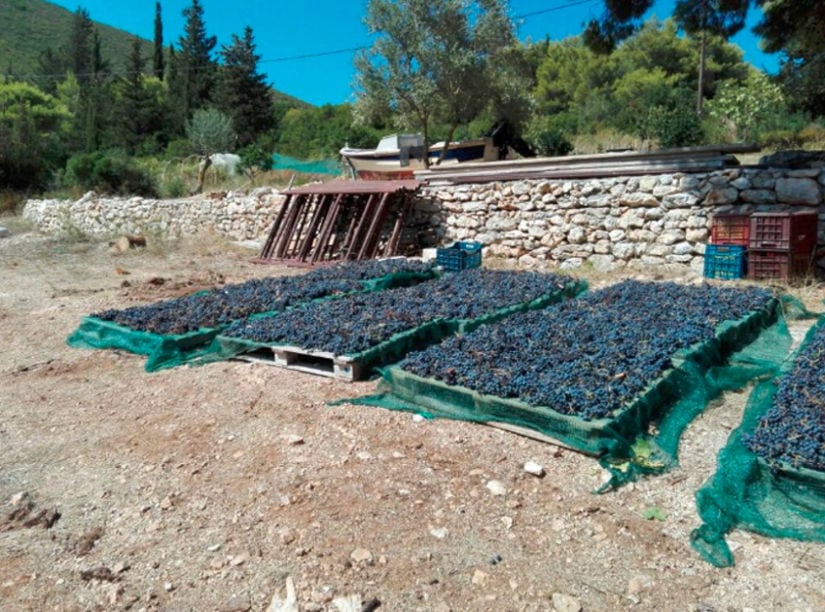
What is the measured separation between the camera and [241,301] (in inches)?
247

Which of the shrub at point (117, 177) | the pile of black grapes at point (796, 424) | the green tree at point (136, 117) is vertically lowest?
the pile of black grapes at point (796, 424)

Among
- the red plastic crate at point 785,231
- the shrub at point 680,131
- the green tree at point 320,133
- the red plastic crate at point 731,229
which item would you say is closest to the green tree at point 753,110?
the shrub at point 680,131

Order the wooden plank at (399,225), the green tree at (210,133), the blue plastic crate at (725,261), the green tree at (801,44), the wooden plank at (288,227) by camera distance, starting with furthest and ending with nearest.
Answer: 1. the green tree at (210,133)
2. the wooden plank at (288,227)
3. the wooden plank at (399,225)
4. the green tree at (801,44)
5. the blue plastic crate at (725,261)

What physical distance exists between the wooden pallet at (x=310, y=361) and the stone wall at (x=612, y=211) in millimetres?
5338

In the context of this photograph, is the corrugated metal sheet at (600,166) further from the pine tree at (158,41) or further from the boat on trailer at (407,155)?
the pine tree at (158,41)

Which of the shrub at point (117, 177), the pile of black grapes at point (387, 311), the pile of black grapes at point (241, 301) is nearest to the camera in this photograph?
the pile of black grapes at point (387, 311)

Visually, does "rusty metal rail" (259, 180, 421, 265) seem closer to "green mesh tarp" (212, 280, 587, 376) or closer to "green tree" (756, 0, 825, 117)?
"green mesh tarp" (212, 280, 587, 376)

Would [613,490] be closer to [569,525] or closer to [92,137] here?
[569,525]

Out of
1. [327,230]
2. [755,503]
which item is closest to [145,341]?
[755,503]

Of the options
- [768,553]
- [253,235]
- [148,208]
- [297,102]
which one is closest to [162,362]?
[768,553]

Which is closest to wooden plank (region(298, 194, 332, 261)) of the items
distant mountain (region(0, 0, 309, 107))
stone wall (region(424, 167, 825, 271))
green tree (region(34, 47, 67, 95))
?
stone wall (region(424, 167, 825, 271))

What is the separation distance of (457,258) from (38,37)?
244 feet

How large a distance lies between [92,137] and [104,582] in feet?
99.6

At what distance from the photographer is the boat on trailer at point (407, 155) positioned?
50.2 feet
